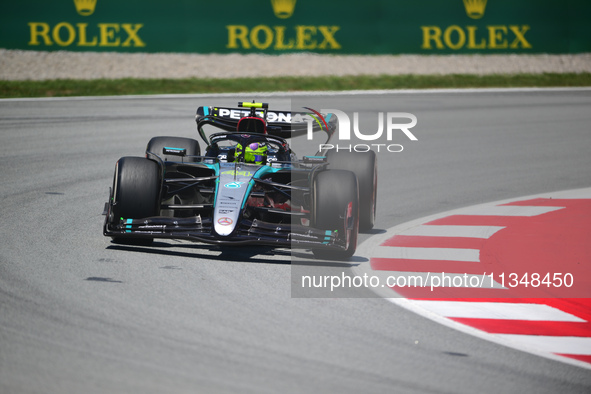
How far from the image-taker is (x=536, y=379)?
506 centimetres

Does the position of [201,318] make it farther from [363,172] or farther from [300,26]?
[300,26]

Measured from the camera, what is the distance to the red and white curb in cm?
610

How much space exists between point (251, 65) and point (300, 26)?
5.07 feet

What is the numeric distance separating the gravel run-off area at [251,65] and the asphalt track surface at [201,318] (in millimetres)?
8842

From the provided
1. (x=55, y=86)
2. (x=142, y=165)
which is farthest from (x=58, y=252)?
(x=55, y=86)

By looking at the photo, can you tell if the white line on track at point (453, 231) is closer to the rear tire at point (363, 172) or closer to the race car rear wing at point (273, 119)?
the rear tire at point (363, 172)

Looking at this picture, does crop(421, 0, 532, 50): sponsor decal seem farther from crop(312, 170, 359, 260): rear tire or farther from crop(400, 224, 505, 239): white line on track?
crop(312, 170, 359, 260): rear tire

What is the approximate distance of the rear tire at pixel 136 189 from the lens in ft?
25.6

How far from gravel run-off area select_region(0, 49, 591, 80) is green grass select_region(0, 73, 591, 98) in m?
0.47

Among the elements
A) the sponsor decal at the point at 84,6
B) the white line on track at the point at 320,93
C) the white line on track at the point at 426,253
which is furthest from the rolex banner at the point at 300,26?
the white line on track at the point at 426,253

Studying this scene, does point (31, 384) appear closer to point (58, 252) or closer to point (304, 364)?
point (304, 364)

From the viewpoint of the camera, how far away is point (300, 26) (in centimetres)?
2212

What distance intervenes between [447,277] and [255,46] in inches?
614

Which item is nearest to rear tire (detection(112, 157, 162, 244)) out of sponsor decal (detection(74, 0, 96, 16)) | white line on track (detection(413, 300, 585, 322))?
white line on track (detection(413, 300, 585, 322))
